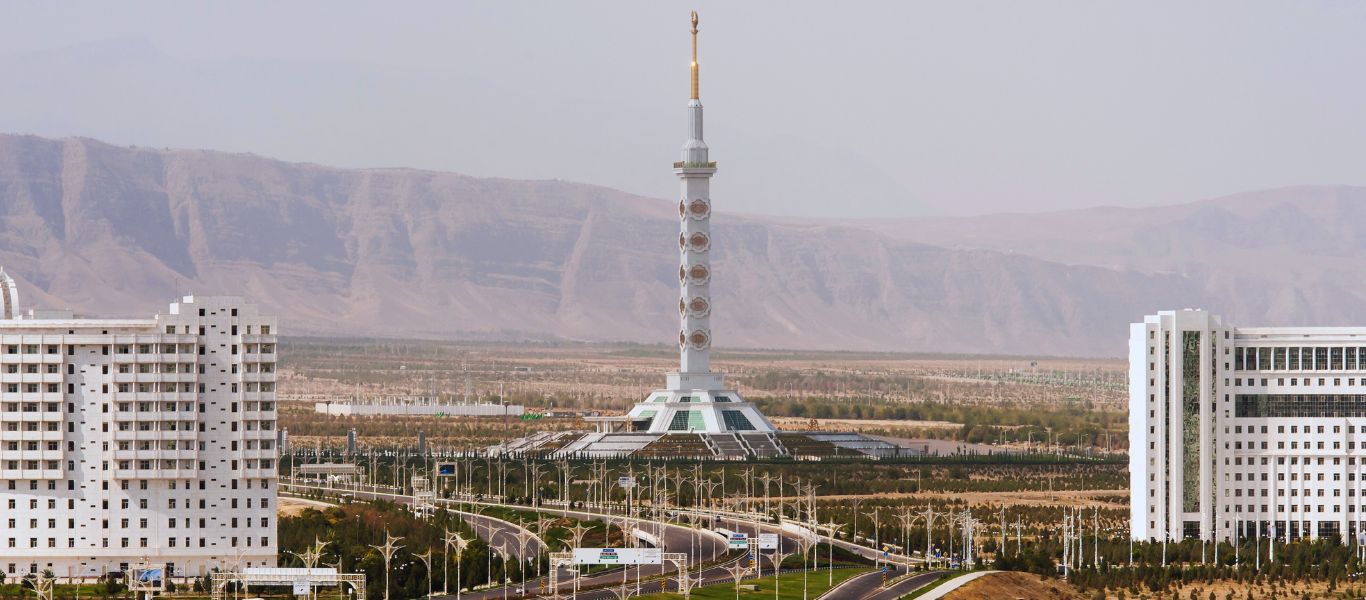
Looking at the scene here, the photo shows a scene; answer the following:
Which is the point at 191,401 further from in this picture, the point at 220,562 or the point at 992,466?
the point at 992,466

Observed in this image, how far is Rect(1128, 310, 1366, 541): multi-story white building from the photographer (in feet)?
452

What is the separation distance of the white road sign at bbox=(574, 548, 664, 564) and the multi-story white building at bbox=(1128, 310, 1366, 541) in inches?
1256

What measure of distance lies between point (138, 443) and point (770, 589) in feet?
105

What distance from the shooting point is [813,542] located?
128 metres

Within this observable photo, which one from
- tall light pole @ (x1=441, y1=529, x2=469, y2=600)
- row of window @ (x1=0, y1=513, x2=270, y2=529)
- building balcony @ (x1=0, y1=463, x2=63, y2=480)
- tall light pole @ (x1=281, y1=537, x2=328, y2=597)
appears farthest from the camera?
building balcony @ (x1=0, y1=463, x2=63, y2=480)

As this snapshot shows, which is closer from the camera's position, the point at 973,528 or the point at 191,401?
the point at 191,401

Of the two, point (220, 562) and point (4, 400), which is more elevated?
point (4, 400)

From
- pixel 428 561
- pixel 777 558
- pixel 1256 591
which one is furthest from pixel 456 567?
pixel 1256 591

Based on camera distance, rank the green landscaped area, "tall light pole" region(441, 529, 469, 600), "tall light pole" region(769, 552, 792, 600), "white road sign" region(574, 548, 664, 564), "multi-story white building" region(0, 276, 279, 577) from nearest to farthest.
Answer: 1. the green landscaped area
2. "tall light pole" region(441, 529, 469, 600)
3. "tall light pole" region(769, 552, 792, 600)
4. "multi-story white building" region(0, 276, 279, 577)
5. "white road sign" region(574, 548, 664, 564)

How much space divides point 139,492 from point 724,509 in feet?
153

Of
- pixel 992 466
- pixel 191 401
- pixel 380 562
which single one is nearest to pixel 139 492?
pixel 191 401

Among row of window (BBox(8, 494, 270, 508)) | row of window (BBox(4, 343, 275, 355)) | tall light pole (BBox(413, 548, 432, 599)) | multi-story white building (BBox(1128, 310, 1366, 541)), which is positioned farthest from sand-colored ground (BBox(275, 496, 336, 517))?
multi-story white building (BBox(1128, 310, 1366, 541))

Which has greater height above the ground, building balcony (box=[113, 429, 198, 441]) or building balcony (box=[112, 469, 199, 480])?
building balcony (box=[113, 429, 198, 441])

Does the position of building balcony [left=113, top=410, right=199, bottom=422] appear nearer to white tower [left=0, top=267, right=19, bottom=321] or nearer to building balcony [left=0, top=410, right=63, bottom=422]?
building balcony [left=0, top=410, right=63, bottom=422]
